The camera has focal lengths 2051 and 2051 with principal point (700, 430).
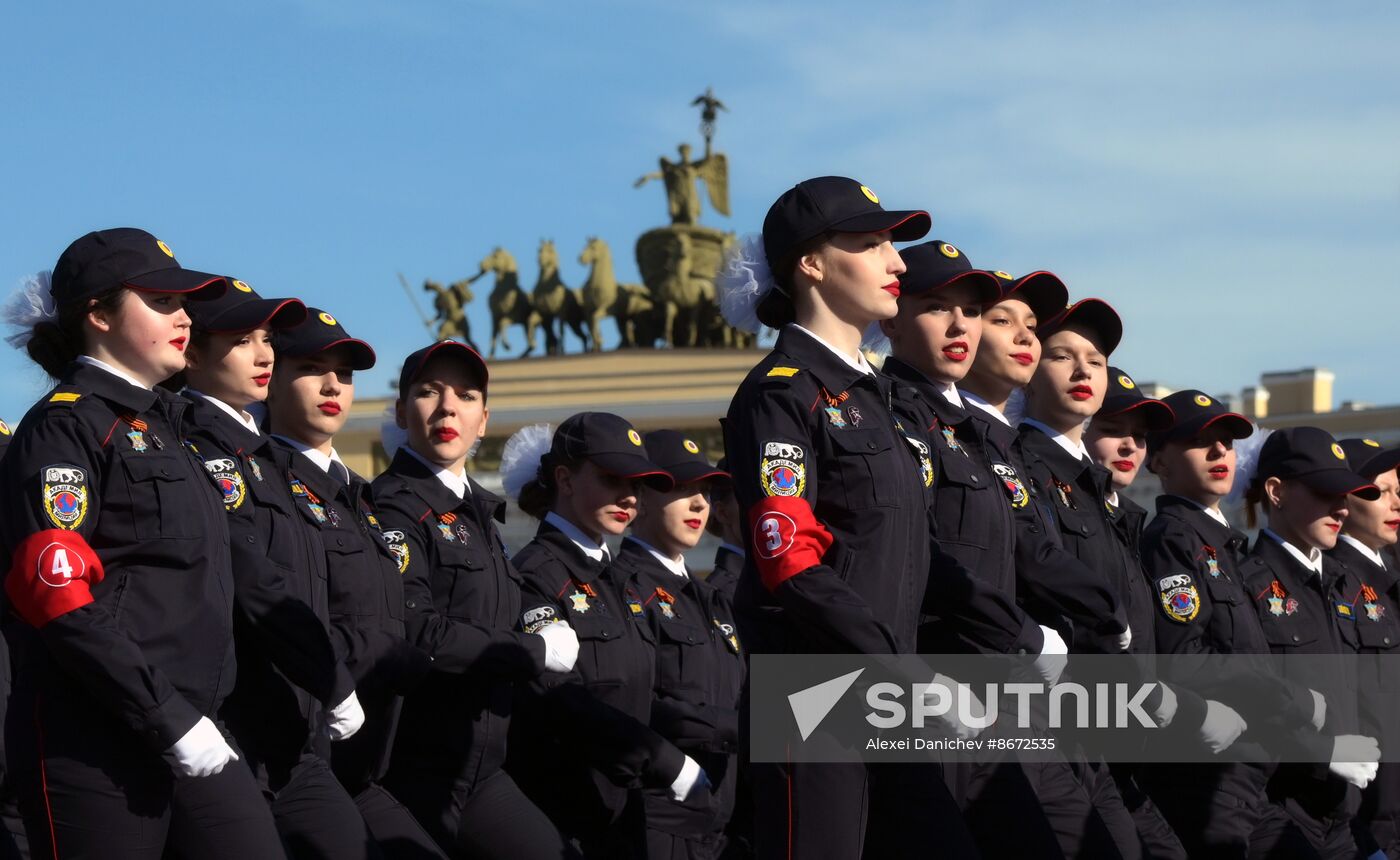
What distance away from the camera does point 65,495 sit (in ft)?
14.4

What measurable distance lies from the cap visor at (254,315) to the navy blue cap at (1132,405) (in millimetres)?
3028

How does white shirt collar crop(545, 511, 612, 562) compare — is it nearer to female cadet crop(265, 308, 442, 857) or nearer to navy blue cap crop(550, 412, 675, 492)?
navy blue cap crop(550, 412, 675, 492)

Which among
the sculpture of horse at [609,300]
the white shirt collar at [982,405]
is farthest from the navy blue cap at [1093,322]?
the sculpture of horse at [609,300]

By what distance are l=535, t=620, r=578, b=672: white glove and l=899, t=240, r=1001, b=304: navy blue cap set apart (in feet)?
4.90

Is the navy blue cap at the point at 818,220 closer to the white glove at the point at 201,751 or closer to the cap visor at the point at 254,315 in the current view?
the cap visor at the point at 254,315

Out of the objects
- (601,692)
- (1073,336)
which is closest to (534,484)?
(601,692)

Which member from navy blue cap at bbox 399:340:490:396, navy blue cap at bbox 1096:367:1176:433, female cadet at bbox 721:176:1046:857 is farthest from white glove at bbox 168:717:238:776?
navy blue cap at bbox 1096:367:1176:433

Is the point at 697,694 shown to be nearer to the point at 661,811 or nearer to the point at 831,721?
the point at 661,811

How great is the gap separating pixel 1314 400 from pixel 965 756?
40.2 meters

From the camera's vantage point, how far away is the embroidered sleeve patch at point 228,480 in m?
5.18

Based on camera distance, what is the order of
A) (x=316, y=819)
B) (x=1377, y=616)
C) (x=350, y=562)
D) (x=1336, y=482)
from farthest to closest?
(x=1377, y=616) < (x=1336, y=482) < (x=350, y=562) < (x=316, y=819)

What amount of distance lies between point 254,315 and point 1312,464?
451 cm

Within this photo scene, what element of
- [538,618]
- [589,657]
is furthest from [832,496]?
[589,657]

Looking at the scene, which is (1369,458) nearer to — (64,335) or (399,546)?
(399,546)
